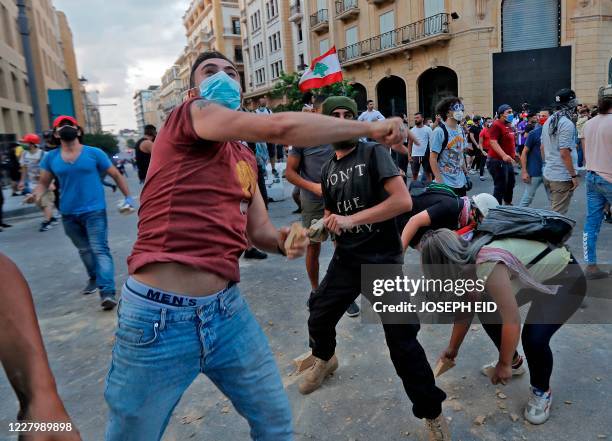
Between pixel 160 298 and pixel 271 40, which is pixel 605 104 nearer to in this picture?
pixel 160 298

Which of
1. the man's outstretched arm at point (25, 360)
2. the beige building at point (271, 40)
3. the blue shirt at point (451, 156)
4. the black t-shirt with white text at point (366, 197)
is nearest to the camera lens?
the man's outstretched arm at point (25, 360)

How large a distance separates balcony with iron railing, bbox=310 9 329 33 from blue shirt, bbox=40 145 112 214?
106 feet

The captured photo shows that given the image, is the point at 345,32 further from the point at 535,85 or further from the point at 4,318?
the point at 4,318

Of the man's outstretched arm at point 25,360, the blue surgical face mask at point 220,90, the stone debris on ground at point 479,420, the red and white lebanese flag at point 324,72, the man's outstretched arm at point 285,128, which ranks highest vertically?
the red and white lebanese flag at point 324,72

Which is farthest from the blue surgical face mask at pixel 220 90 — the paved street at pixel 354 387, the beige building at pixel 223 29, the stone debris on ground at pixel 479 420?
the beige building at pixel 223 29

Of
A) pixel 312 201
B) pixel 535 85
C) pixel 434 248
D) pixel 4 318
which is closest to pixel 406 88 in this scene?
pixel 535 85

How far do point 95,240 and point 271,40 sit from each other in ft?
143

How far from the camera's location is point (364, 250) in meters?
2.78

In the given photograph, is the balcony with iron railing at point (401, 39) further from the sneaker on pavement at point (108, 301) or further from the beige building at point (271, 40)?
the sneaker on pavement at point (108, 301)

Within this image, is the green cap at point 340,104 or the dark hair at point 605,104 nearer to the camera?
the green cap at point 340,104

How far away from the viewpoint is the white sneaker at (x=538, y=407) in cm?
258

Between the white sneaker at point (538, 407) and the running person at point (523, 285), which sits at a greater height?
the running person at point (523, 285)

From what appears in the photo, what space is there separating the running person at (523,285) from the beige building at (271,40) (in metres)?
34.2

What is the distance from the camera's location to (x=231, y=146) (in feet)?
6.23
